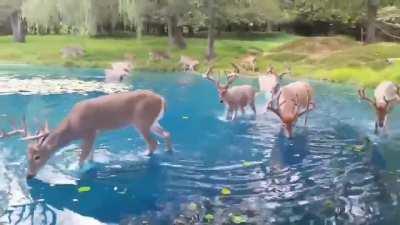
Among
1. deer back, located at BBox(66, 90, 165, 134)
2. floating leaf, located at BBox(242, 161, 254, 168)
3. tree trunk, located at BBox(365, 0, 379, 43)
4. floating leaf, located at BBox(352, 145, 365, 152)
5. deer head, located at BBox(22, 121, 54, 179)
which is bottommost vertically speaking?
floating leaf, located at BBox(352, 145, 365, 152)

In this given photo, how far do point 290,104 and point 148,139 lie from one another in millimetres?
3460

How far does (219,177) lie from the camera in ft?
27.9

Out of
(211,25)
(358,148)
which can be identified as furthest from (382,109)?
(211,25)

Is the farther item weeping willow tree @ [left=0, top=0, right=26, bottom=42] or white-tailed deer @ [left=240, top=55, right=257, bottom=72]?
weeping willow tree @ [left=0, top=0, right=26, bottom=42]

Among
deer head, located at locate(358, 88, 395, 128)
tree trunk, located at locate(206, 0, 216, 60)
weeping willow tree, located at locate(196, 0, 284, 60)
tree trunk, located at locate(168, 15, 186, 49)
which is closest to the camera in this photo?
deer head, located at locate(358, 88, 395, 128)

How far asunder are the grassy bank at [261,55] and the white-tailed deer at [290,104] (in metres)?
7.18

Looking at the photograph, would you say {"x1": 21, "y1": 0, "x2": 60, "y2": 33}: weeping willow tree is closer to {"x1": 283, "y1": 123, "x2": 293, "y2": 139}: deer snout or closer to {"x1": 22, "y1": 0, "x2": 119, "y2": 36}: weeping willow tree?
{"x1": 22, "y1": 0, "x2": 119, "y2": 36}: weeping willow tree

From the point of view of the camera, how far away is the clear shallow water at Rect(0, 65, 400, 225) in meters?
6.98

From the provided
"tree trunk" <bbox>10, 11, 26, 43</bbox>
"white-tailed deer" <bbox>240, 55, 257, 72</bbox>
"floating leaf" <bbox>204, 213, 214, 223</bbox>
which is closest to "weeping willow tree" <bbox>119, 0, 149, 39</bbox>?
"white-tailed deer" <bbox>240, 55, 257, 72</bbox>

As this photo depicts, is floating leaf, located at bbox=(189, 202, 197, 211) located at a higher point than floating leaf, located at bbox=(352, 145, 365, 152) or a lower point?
higher

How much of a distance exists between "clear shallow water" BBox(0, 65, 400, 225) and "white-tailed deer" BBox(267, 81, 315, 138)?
345 mm

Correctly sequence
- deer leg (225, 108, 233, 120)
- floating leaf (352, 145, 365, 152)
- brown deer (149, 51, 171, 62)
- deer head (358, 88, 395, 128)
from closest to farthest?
floating leaf (352, 145, 365, 152), deer head (358, 88, 395, 128), deer leg (225, 108, 233, 120), brown deer (149, 51, 171, 62)

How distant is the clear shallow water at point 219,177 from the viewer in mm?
6977

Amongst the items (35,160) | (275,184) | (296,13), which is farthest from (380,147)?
(296,13)
